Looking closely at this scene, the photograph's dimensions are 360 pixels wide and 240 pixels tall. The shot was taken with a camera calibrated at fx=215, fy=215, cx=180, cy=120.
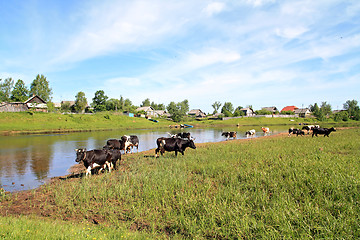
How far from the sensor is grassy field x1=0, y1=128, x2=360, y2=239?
5.06 metres

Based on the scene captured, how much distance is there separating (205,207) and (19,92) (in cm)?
9417

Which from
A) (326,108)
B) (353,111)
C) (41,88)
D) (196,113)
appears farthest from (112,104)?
(353,111)

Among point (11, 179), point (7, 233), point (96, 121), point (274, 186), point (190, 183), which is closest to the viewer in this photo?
point (7, 233)

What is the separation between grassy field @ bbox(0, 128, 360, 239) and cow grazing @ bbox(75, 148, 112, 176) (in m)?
1.72

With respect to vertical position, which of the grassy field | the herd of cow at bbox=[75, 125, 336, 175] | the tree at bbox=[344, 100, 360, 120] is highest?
the tree at bbox=[344, 100, 360, 120]

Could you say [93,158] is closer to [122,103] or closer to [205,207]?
[205,207]

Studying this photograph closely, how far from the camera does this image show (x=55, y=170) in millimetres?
14867

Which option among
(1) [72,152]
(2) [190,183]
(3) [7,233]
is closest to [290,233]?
(2) [190,183]

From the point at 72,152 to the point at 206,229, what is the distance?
20064 millimetres

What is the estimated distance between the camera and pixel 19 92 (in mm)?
78375

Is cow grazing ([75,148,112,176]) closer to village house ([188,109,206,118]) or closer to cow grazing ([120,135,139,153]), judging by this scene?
cow grazing ([120,135,139,153])

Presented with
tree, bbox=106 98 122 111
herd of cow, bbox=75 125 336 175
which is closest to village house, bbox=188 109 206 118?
tree, bbox=106 98 122 111

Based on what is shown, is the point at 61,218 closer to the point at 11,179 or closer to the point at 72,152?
the point at 11,179

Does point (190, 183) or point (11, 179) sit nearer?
point (190, 183)
